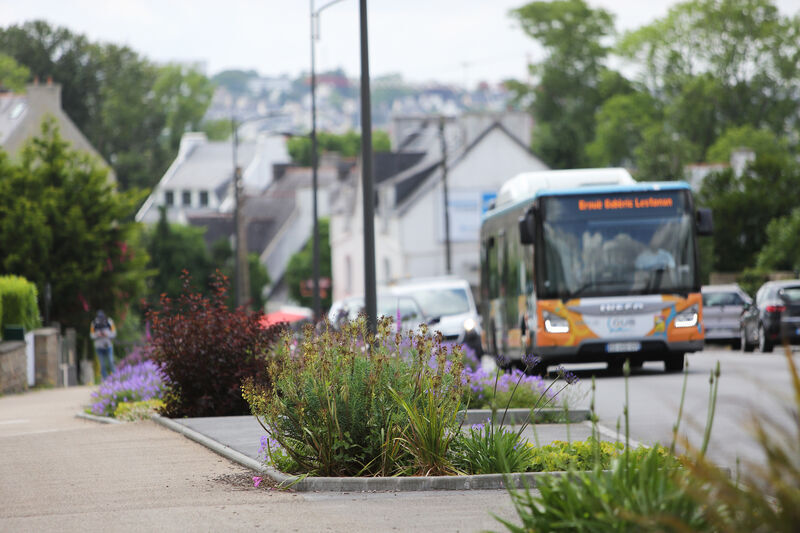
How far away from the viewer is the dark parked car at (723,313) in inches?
1505

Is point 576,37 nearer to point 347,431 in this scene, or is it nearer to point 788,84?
point 788,84

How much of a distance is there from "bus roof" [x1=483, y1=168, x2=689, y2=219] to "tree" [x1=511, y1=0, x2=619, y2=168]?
176 feet

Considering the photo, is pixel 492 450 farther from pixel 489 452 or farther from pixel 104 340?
pixel 104 340

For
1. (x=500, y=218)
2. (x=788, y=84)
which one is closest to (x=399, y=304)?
(x=500, y=218)

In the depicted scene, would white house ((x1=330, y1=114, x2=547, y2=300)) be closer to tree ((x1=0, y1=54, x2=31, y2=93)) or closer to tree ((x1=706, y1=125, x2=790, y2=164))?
tree ((x1=706, y1=125, x2=790, y2=164))

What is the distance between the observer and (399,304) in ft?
82.3

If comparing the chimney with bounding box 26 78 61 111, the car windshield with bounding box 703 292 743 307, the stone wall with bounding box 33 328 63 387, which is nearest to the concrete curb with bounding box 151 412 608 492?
the stone wall with bounding box 33 328 63 387

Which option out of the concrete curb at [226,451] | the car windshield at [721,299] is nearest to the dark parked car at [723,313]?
the car windshield at [721,299]

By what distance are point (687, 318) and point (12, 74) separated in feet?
168

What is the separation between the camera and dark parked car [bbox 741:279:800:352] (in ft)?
104

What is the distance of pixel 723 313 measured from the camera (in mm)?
38281

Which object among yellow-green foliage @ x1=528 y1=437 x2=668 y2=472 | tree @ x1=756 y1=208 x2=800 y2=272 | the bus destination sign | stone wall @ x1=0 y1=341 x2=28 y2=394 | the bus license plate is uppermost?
the bus destination sign

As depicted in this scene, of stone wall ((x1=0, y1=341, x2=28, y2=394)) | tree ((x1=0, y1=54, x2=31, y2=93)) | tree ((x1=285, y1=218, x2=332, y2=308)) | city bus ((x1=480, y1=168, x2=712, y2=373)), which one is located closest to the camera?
city bus ((x1=480, y1=168, x2=712, y2=373))

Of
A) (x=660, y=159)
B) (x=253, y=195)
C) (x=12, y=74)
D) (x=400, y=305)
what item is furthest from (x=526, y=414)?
(x=253, y=195)
